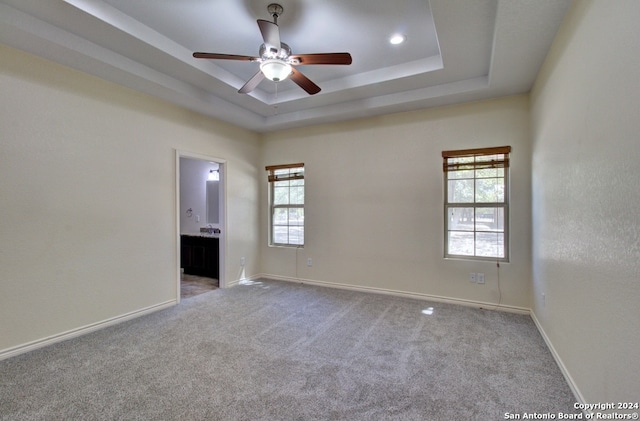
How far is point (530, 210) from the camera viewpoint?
3625 mm

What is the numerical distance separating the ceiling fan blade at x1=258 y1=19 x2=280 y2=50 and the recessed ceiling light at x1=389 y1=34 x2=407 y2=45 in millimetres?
1297

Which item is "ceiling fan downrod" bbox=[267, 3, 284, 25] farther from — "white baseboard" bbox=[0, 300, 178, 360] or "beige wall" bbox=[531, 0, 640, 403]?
"white baseboard" bbox=[0, 300, 178, 360]

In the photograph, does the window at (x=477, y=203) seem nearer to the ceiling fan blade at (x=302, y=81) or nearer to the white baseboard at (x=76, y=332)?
the ceiling fan blade at (x=302, y=81)

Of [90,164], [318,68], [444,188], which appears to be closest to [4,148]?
[90,164]

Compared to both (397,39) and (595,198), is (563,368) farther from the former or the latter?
(397,39)

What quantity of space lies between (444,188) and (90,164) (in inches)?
170

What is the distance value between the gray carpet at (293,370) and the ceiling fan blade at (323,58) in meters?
2.55

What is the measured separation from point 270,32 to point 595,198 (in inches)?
96.8

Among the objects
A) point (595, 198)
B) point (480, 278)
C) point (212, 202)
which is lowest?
point (480, 278)

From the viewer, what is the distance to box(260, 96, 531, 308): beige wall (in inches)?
148

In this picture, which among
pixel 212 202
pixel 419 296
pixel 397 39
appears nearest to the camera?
pixel 397 39

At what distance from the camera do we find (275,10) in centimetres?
258

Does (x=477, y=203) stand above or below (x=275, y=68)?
below

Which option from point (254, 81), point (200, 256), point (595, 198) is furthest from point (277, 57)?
point (200, 256)
